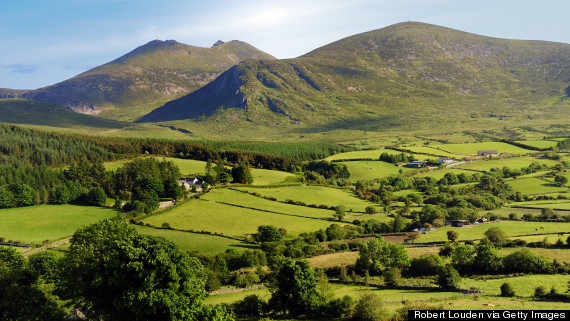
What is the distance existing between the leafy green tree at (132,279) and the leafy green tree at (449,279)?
25.8 metres

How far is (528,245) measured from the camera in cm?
6219

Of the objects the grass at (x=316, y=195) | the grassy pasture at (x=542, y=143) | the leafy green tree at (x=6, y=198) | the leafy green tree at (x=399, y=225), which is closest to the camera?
the leafy green tree at (x=399, y=225)

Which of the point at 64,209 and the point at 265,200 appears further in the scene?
the point at 265,200

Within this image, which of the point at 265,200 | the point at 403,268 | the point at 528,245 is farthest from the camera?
the point at 265,200

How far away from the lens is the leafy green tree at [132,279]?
3372cm

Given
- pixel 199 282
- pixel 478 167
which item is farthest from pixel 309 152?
pixel 199 282

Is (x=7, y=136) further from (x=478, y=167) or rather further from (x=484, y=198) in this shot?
(x=478, y=167)

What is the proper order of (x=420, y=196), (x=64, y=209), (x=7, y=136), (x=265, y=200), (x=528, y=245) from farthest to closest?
(x=7, y=136)
(x=420, y=196)
(x=265, y=200)
(x=64, y=209)
(x=528, y=245)

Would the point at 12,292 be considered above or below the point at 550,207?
above

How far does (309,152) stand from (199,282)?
155 m

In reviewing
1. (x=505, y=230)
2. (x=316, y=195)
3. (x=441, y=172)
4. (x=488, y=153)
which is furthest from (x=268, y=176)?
(x=488, y=153)

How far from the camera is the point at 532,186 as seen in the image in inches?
4823

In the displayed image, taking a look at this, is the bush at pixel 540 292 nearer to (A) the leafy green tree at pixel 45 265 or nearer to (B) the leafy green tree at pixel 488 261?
(B) the leafy green tree at pixel 488 261

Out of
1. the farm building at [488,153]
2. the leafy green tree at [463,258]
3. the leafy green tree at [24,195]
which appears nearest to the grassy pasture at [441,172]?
the farm building at [488,153]
